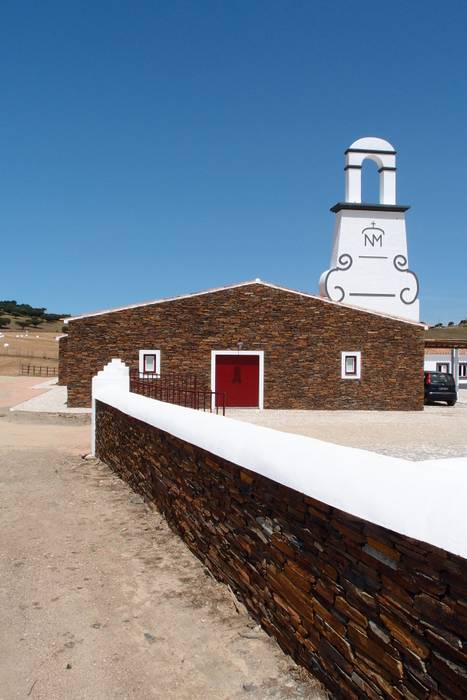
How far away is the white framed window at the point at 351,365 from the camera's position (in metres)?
24.7

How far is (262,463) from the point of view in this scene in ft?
15.2

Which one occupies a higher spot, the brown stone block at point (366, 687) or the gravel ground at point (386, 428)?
the gravel ground at point (386, 428)

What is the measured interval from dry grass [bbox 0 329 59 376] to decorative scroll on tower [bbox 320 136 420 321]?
120ft

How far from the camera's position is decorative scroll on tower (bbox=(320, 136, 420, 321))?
93.0ft

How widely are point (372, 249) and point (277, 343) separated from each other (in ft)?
24.6

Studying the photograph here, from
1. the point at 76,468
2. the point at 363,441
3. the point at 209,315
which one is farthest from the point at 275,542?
the point at 209,315

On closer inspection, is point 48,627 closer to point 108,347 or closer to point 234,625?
point 234,625

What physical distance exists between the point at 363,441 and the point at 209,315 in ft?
36.3

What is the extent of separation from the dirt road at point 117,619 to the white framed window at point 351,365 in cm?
1688

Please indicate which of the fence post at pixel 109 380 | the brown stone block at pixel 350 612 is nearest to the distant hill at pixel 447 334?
the fence post at pixel 109 380

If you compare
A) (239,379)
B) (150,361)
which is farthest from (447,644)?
(239,379)

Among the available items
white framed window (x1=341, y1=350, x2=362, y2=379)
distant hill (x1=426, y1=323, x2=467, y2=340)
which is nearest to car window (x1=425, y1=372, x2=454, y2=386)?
white framed window (x1=341, y1=350, x2=362, y2=379)

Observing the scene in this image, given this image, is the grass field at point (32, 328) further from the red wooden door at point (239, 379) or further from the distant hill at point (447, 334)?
the red wooden door at point (239, 379)

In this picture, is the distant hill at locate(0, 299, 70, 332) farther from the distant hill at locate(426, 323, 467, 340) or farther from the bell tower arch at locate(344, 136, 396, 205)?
the bell tower arch at locate(344, 136, 396, 205)
